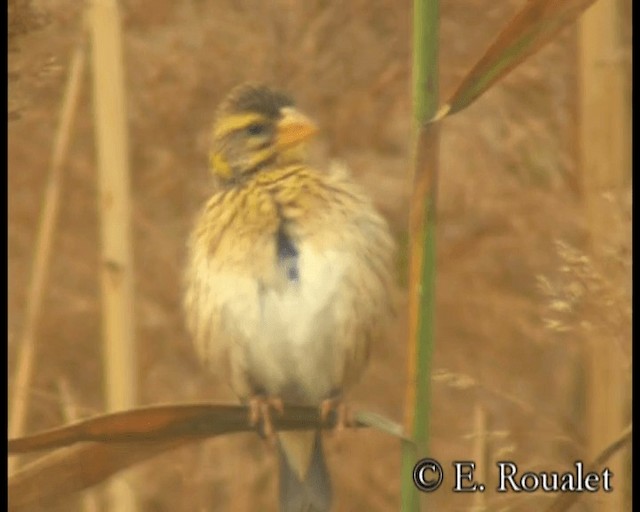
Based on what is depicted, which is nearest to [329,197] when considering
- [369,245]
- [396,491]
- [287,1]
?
[369,245]

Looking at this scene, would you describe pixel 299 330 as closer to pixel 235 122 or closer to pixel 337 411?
pixel 337 411

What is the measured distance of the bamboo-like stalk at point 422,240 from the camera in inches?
39.0

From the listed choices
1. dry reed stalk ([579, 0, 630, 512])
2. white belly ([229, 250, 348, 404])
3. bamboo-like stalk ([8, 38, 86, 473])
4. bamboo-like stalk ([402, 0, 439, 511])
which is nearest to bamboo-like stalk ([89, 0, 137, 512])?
bamboo-like stalk ([8, 38, 86, 473])

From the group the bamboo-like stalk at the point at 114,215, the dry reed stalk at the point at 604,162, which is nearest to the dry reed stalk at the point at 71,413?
the bamboo-like stalk at the point at 114,215

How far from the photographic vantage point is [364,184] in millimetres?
1385

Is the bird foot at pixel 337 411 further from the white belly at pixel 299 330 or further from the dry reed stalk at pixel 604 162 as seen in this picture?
the dry reed stalk at pixel 604 162

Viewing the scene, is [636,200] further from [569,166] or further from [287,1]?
[287,1]

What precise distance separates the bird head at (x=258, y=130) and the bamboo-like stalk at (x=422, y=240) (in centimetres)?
27

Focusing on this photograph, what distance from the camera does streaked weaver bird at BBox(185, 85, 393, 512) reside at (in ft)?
4.16

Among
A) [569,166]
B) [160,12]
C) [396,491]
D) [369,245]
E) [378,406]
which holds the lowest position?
[396,491]

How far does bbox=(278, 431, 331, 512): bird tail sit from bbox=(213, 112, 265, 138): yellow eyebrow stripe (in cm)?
37

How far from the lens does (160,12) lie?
151 centimetres

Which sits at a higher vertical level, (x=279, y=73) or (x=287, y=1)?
(x=287, y=1)

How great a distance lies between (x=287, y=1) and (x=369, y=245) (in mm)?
372
